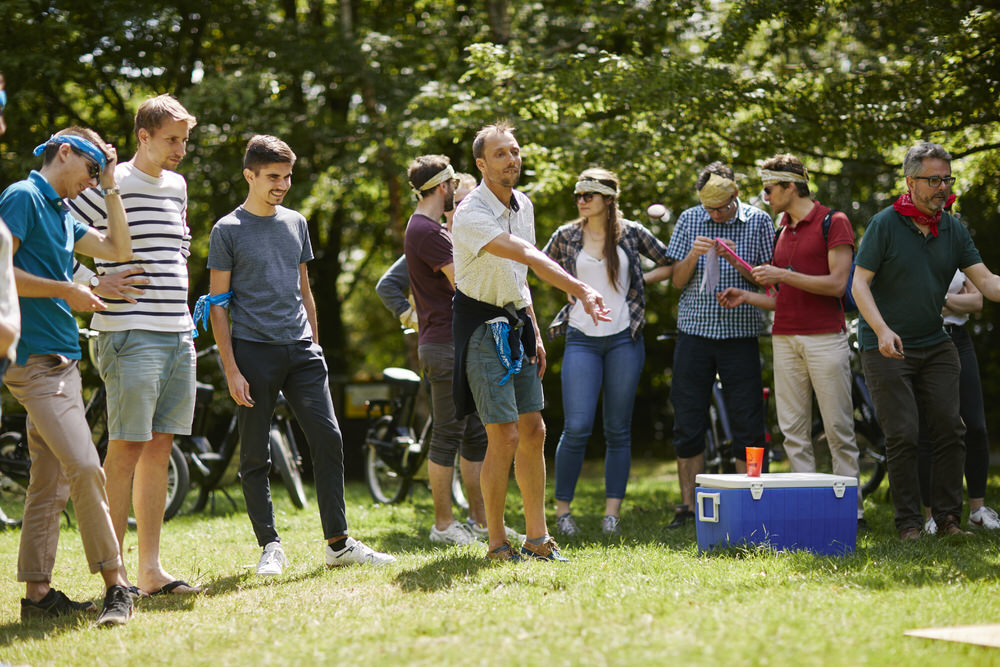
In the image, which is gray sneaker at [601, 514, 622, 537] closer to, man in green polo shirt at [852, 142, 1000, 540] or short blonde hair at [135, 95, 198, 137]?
man in green polo shirt at [852, 142, 1000, 540]

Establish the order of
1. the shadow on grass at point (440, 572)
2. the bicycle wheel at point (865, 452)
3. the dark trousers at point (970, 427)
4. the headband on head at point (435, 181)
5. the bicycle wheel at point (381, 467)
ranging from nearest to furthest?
1. the shadow on grass at point (440, 572)
2. the headband on head at point (435, 181)
3. the dark trousers at point (970, 427)
4. the bicycle wheel at point (865, 452)
5. the bicycle wheel at point (381, 467)

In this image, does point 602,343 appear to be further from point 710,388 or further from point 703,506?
point 703,506

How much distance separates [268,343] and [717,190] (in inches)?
108

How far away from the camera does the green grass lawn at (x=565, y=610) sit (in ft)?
9.91

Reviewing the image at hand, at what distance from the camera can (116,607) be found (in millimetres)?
3812

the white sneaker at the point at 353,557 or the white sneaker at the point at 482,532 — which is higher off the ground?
the white sneaker at the point at 353,557

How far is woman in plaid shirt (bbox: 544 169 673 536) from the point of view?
5.92 m

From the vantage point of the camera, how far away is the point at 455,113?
364 inches

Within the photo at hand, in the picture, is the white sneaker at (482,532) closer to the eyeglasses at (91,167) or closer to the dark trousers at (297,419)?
the dark trousers at (297,419)

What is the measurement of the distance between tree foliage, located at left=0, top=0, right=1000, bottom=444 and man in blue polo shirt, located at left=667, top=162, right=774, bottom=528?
2.13 meters

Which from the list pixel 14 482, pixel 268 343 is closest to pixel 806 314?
pixel 268 343

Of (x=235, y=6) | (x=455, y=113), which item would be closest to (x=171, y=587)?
(x=455, y=113)

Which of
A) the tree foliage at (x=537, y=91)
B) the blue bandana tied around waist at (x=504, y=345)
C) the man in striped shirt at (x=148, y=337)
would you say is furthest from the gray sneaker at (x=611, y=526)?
the tree foliage at (x=537, y=91)

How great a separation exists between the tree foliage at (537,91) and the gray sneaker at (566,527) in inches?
142
